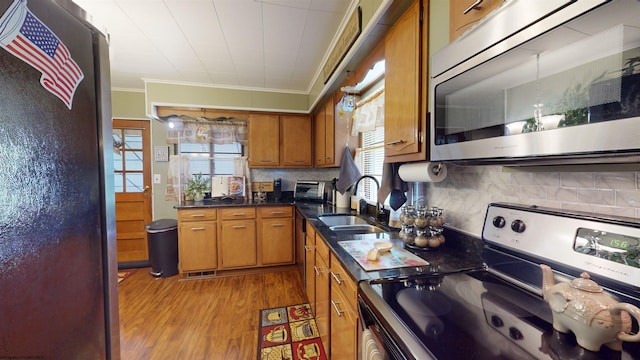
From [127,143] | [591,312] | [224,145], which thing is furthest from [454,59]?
[127,143]

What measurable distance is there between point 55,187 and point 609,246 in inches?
55.9

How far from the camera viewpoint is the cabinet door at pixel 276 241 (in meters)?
3.19

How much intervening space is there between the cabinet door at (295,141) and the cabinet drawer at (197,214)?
1128 millimetres

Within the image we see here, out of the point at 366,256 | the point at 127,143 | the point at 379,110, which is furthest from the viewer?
the point at 127,143

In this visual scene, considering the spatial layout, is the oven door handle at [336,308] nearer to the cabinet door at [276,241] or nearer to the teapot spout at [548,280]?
the teapot spout at [548,280]

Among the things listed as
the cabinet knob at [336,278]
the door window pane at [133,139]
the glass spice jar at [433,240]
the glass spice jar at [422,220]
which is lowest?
the cabinet knob at [336,278]

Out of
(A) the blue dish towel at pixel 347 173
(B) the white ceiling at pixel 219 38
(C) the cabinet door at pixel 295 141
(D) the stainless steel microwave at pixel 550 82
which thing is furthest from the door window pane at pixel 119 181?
(D) the stainless steel microwave at pixel 550 82

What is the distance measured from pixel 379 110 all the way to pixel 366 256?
1302 millimetres

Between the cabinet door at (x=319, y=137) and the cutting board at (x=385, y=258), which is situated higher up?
the cabinet door at (x=319, y=137)

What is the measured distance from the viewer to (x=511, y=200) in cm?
104

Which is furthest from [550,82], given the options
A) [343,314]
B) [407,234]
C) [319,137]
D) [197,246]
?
[197,246]


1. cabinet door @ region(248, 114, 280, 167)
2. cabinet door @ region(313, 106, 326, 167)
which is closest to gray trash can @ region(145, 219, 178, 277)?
cabinet door @ region(248, 114, 280, 167)

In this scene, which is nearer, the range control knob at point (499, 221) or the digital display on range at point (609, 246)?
the digital display on range at point (609, 246)

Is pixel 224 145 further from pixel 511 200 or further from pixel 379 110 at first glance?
pixel 511 200
